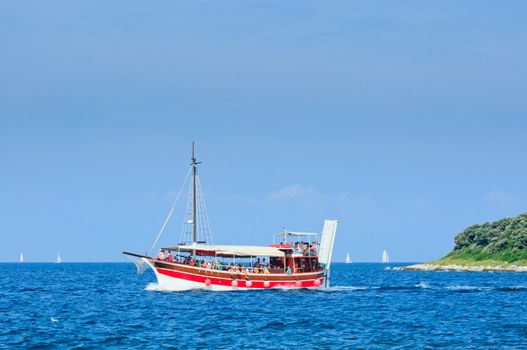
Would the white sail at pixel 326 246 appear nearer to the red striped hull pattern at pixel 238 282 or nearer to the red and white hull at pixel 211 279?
the red striped hull pattern at pixel 238 282

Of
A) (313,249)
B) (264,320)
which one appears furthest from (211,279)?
(264,320)

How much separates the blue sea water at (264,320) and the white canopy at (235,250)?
4505 mm

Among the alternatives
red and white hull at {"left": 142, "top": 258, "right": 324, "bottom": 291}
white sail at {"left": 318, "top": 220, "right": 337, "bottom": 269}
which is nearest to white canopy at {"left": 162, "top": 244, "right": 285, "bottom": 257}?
red and white hull at {"left": 142, "top": 258, "right": 324, "bottom": 291}

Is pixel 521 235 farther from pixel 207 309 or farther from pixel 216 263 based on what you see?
pixel 207 309

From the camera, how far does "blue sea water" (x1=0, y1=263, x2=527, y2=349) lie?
57344 millimetres

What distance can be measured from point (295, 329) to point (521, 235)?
139797 millimetres

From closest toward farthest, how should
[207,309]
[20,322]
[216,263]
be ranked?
1. [20,322]
2. [207,309]
3. [216,263]

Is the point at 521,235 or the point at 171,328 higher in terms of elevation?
the point at 521,235

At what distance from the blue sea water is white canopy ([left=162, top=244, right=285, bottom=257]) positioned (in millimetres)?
4505

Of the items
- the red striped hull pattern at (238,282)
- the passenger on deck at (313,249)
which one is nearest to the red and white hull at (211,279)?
the red striped hull pattern at (238,282)

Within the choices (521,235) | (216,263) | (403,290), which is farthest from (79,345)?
(521,235)

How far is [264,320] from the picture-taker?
7031 cm

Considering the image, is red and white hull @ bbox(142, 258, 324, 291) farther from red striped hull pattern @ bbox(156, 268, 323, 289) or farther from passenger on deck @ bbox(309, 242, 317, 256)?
passenger on deck @ bbox(309, 242, 317, 256)

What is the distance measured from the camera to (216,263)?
328 feet
